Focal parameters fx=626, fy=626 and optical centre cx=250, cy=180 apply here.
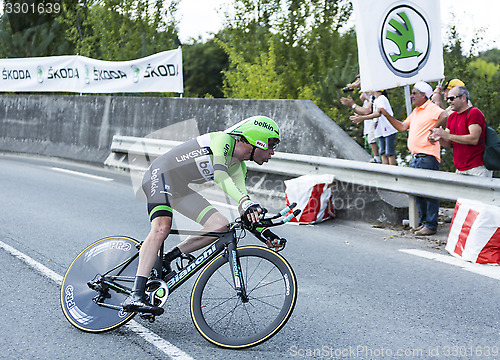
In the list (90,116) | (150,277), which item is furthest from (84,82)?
(150,277)

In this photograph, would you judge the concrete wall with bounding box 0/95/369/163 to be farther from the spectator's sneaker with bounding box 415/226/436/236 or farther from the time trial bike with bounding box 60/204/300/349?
the time trial bike with bounding box 60/204/300/349

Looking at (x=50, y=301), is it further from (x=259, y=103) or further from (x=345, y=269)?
(x=259, y=103)

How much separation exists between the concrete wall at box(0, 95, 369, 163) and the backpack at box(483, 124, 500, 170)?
7.73ft

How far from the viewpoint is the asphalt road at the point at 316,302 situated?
4.50 meters

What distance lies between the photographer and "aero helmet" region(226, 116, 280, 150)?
4492 millimetres

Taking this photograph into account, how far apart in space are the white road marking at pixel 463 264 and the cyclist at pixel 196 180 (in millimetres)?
2997

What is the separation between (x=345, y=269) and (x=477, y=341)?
2124 millimetres

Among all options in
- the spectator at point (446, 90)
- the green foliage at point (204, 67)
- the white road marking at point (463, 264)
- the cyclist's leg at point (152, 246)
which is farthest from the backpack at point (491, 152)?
the green foliage at point (204, 67)

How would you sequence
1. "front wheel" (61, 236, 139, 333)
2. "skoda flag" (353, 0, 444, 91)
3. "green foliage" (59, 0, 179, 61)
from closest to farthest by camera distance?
"front wheel" (61, 236, 139, 333), "skoda flag" (353, 0, 444, 91), "green foliage" (59, 0, 179, 61)

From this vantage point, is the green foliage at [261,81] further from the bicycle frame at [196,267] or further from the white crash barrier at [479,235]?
the bicycle frame at [196,267]

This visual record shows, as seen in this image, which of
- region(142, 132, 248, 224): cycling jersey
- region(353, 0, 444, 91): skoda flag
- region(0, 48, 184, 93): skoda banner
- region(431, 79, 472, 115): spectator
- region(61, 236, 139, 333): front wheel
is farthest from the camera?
region(0, 48, 184, 93): skoda banner

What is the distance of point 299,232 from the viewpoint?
837cm

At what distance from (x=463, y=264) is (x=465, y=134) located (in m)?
1.75

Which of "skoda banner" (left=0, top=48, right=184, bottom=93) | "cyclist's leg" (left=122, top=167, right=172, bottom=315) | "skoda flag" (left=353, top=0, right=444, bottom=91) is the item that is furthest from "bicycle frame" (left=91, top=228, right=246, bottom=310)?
"skoda banner" (left=0, top=48, right=184, bottom=93)
